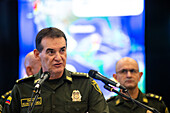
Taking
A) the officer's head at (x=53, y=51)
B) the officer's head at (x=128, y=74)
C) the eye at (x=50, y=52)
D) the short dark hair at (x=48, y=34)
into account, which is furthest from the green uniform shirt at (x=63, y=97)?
the officer's head at (x=128, y=74)

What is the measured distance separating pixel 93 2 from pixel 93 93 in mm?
3069

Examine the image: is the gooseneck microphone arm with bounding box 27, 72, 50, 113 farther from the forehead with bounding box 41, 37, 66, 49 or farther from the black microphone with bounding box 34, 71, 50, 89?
the forehead with bounding box 41, 37, 66, 49

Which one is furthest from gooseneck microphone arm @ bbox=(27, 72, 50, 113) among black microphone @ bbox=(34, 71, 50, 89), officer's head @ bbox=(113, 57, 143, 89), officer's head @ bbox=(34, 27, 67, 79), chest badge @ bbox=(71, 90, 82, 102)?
officer's head @ bbox=(113, 57, 143, 89)

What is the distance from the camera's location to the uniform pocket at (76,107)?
95.9 inches

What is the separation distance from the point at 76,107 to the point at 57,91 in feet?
0.79

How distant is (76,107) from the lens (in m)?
2.44

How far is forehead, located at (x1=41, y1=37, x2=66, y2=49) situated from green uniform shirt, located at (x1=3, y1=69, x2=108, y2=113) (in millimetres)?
293

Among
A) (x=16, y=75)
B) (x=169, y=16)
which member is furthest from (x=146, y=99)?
(x=16, y=75)

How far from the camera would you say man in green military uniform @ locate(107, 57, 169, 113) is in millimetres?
3646

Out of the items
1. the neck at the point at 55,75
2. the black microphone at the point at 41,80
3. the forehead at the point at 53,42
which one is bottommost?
the neck at the point at 55,75

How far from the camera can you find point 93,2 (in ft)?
17.3

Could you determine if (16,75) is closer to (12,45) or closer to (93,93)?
(12,45)

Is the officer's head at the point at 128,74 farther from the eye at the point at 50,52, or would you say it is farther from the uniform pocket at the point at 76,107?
the eye at the point at 50,52

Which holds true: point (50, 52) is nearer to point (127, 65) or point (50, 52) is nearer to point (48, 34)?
point (48, 34)
